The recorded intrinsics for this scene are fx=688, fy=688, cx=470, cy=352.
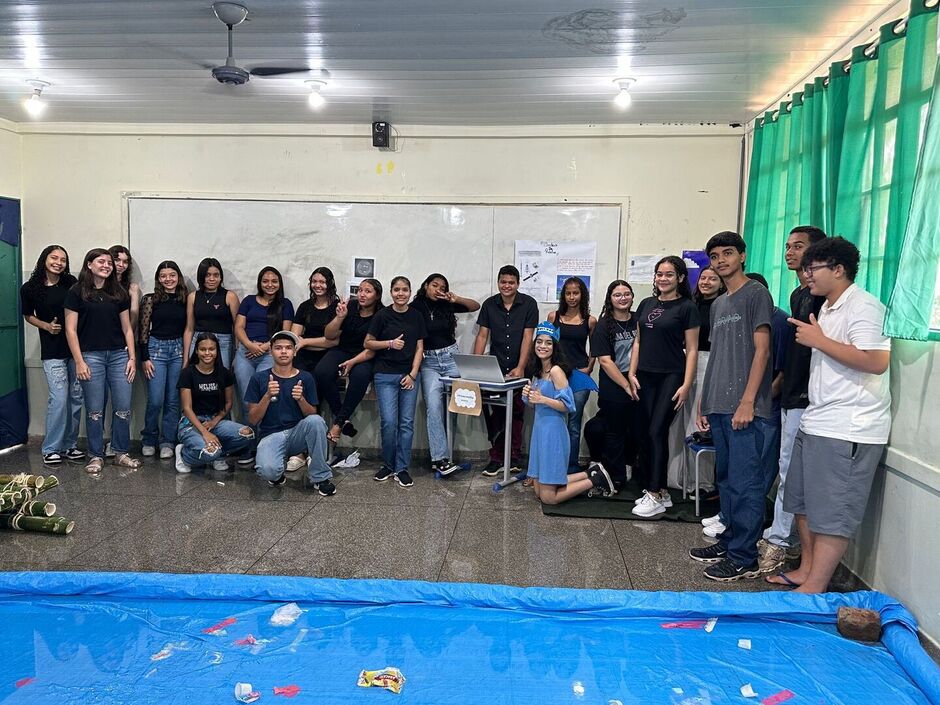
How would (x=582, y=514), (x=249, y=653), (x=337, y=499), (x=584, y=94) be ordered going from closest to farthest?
(x=249, y=653) → (x=582, y=514) → (x=337, y=499) → (x=584, y=94)

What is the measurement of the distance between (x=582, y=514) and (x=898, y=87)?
2539 millimetres

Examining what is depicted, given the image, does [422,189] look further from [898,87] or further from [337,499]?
[898,87]

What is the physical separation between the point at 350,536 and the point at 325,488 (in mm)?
804

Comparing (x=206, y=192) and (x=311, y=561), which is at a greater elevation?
(x=206, y=192)

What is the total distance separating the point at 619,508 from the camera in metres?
4.02

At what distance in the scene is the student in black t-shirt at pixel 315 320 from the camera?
16.5ft

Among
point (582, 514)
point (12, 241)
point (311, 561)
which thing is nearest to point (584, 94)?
point (582, 514)

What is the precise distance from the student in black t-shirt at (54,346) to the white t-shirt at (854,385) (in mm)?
4711

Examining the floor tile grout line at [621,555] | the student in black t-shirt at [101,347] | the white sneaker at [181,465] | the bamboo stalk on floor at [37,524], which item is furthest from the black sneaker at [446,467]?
the bamboo stalk on floor at [37,524]

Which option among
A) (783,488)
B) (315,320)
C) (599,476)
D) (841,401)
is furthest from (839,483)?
(315,320)

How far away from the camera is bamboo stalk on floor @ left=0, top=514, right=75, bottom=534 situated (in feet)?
11.3

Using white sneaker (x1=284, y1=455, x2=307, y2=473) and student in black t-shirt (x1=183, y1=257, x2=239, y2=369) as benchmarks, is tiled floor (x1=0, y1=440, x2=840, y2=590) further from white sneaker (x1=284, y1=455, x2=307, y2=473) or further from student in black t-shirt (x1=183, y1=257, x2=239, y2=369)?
student in black t-shirt (x1=183, y1=257, x2=239, y2=369)

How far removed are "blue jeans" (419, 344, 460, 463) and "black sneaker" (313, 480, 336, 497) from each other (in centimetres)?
82

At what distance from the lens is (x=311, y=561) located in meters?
3.15
